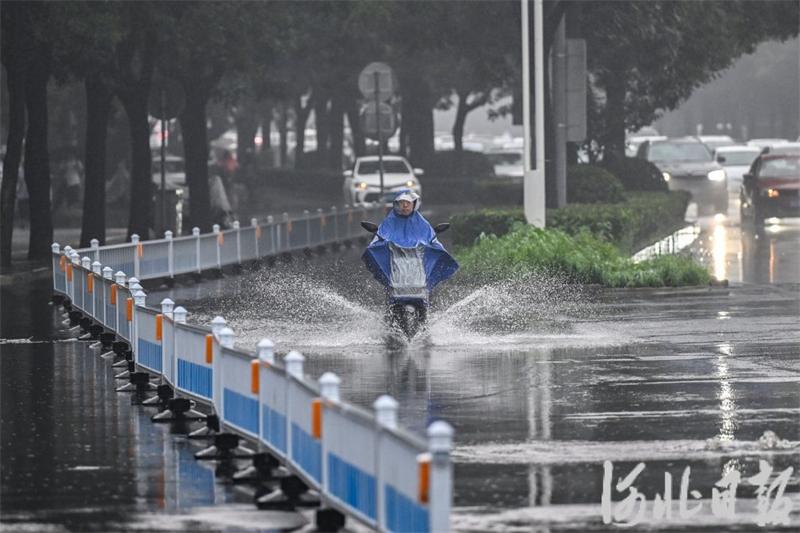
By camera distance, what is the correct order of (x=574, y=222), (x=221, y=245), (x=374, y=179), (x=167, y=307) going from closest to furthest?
(x=167, y=307) < (x=574, y=222) < (x=221, y=245) < (x=374, y=179)

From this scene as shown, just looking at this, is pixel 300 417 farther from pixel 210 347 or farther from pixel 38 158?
pixel 38 158

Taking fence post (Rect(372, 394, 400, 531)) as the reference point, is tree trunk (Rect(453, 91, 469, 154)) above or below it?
above

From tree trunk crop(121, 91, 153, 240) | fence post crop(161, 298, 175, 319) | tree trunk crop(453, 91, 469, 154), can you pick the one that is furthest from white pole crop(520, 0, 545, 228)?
tree trunk crop(453, 91, 469, 154)

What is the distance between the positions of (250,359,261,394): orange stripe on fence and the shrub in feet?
116

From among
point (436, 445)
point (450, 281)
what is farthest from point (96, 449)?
point (450, 281)

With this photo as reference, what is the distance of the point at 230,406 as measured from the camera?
1384cm

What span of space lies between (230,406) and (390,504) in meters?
4.53

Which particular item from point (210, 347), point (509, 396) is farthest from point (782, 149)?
point (210, 347)

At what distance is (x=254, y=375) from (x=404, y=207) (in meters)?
8.31

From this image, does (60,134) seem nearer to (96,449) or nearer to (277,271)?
(277,271)

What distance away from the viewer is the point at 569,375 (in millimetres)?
17641

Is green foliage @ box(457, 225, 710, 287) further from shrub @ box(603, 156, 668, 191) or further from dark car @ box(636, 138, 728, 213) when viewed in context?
dark car @ box(636, 138, 728, 213)

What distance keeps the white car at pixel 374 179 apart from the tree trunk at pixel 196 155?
7059 mm

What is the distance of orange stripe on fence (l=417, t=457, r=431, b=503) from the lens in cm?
858
